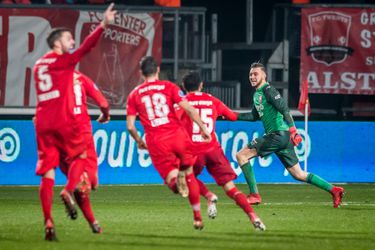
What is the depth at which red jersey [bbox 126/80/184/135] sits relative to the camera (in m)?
13.0

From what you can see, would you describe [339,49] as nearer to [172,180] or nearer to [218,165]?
[218,165]

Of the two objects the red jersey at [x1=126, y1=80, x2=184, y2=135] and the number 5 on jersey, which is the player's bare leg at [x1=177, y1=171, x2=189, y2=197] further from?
the number 5 on jersey

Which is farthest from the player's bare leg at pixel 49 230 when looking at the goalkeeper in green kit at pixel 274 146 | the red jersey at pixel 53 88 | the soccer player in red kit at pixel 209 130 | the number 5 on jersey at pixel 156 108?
the goalkeeper in green kit at pixel 274 146

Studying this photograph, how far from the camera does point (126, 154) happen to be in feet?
73.2

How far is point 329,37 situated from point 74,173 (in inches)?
542

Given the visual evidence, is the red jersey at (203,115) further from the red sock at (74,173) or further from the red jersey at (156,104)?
the red sock at (74,173)

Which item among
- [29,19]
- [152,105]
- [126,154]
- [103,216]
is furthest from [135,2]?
[152,105]

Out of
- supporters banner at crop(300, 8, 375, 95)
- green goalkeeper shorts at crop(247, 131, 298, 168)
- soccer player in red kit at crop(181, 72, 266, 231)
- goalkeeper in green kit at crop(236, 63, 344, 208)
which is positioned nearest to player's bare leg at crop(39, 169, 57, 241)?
soccer player in red kit at crop(181, 72, 266, 231)

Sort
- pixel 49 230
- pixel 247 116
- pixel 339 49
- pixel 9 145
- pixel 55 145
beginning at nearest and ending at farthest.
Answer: pixel 49 230 → pixel 55 145 → pixel 247 116 → pixel 9 145 → pixel 339 49

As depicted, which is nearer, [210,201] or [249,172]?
[210,201]

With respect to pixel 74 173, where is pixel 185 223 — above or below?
below

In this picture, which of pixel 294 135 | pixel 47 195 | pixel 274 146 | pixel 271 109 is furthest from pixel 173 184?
pixel 274 146

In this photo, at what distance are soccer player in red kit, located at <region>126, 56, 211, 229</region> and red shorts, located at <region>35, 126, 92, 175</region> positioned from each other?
0.82 m

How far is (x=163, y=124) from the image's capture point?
13.1 metres
